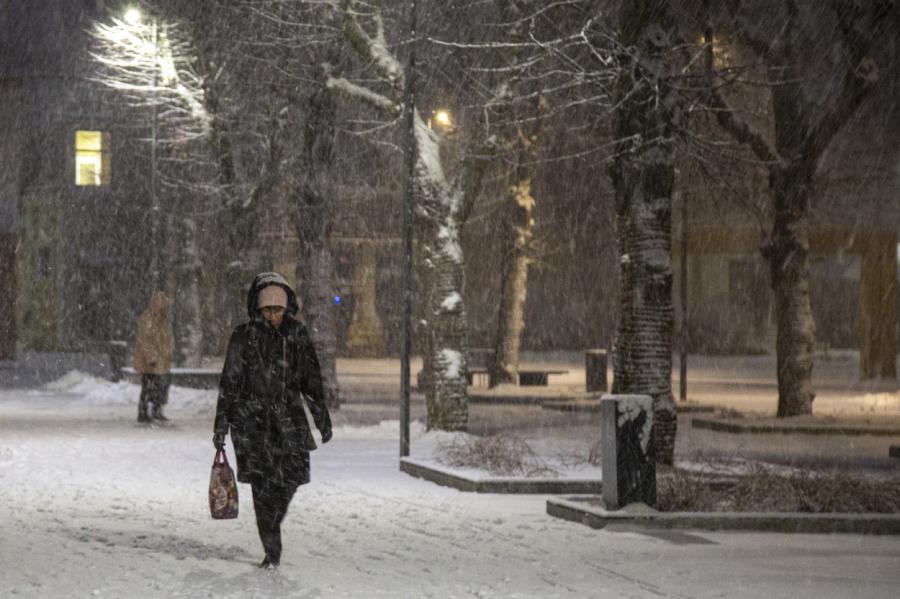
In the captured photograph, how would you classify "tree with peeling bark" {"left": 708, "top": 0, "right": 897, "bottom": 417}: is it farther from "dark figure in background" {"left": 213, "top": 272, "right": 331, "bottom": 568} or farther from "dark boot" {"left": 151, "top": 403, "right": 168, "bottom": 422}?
"dark figure in background" {"left": 213, "top": 272, "right": 331, "bottom": 568}

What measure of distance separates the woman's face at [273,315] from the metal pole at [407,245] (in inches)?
308

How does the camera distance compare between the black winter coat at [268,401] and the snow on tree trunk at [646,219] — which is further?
the snow on tree trunk at [646,219]

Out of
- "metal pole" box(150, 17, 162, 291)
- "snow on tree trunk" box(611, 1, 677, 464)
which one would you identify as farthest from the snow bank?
"snow on tree trunk" box(611, 1, 677, 464)

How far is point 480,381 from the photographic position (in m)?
39.2

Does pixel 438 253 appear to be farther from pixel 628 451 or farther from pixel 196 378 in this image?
pixel 196 378

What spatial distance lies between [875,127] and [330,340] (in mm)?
12934

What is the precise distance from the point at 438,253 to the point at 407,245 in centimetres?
270

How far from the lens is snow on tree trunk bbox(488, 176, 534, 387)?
1453 inches

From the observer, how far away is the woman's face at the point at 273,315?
34.6ft

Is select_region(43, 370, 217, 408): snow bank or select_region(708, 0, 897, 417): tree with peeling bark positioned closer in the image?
select_region(708, 0, 897, 417): tree with peeling bark

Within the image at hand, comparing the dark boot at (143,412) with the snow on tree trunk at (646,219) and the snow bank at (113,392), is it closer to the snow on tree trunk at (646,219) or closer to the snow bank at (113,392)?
the snow bank at (113,392)

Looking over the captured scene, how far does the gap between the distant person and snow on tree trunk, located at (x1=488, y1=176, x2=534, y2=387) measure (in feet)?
42.0

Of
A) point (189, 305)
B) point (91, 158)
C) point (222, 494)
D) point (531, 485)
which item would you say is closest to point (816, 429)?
point (531, 485)

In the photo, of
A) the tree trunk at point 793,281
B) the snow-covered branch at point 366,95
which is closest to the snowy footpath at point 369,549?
the snow-covered branch at point 366,95
